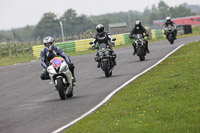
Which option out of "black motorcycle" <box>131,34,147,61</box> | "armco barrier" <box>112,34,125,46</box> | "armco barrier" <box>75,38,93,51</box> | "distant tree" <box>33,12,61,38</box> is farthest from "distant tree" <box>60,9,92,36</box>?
"black motorcycle" <box>131,34,147,61</box>

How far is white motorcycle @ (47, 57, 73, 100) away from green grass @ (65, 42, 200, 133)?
1366mm

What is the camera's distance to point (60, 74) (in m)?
12.9

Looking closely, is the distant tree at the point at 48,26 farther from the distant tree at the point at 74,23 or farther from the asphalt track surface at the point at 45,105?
the asphalt track surface at the point at 45,105

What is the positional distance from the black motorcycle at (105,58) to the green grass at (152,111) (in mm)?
4558

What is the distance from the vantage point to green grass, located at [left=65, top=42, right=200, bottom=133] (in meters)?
7.71

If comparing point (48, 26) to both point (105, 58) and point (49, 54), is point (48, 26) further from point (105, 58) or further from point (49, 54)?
point (49, 54)

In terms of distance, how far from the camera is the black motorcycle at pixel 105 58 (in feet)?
58.1

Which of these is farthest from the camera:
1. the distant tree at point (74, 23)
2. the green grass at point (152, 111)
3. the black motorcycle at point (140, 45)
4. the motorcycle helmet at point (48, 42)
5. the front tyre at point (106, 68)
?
the distant tree at point (74, 23)

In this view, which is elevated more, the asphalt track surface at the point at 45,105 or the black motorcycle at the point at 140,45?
the black motorcycle at the point at 140,45

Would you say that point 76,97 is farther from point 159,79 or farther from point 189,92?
point 189,92

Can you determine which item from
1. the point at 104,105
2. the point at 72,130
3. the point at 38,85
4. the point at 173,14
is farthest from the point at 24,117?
the point at 173,14

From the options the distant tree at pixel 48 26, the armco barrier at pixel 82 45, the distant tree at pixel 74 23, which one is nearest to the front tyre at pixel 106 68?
the armco barrier at pixel 82 45

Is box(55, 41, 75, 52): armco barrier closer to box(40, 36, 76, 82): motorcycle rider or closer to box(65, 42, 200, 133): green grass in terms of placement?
box(40, 36, 76, 82): motorcycle rider

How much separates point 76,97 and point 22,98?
7.02 ft
